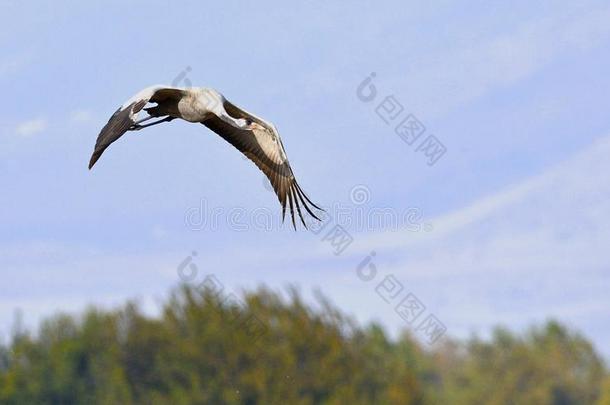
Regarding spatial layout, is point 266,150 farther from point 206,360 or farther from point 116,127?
point 206,360

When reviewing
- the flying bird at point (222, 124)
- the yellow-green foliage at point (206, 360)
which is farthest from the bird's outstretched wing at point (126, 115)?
the yellow-green foliage at point (206, 360)

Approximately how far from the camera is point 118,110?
1628 centimetres

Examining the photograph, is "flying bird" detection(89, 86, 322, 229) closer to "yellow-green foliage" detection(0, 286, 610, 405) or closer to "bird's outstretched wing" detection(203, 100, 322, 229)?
"bird's outstretched wing" detection(203, 100, 322, 229)

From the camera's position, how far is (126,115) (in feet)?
52.3

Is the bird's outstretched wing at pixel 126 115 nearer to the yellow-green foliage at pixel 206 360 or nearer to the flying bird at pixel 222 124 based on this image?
the flying bird at pixel 222 124

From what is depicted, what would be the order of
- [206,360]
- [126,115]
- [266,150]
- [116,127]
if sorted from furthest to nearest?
1. [206,360]
2. [266,150]
3. [126,115]
4. [116,127]

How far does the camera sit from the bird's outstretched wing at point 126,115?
1512cm

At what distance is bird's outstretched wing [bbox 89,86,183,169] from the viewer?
49.6 ft

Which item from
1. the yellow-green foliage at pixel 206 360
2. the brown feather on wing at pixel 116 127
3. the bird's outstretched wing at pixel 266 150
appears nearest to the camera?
the brown feather on wing at pixel 116 127

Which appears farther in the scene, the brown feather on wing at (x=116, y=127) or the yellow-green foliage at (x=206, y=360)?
the yellow-green foliage at (x=206, y=360)

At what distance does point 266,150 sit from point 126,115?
255 centimetres

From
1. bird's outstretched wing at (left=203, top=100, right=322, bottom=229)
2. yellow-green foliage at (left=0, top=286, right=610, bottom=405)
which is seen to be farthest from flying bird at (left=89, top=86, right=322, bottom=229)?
yellow-green foliage at (left=0, top=286, right=610, bottom=405)

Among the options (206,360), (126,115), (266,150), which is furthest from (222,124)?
(206,360)

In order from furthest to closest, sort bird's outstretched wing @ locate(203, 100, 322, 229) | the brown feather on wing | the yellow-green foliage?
1. the yellow-green foliage
2. bird's outstretched wing @ locate(203, 100, 322, 229)
3. the brown feather on wing
